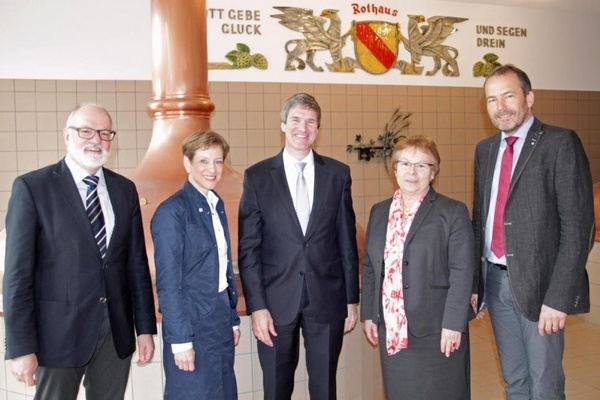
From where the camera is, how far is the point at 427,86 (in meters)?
6.65

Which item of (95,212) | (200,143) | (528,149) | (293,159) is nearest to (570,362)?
(528,149)

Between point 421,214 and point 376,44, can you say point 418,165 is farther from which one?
point 376,44

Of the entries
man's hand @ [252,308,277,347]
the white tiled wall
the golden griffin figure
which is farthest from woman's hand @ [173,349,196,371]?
the golden griffin figure

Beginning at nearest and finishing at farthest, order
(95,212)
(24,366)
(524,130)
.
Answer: (24,366), (95,212), (524,130)

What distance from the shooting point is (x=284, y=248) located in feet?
6.88

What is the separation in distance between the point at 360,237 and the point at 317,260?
1002 mm

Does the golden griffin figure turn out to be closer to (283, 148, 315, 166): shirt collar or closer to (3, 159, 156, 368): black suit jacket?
(283, 148, 315, 166): shirt collar

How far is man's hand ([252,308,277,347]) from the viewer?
2.06m

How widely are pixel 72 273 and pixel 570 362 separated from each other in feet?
11.7

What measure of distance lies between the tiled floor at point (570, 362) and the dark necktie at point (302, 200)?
198 centimetres

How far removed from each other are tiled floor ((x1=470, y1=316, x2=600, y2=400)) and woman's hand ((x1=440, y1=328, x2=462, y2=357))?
1.67m

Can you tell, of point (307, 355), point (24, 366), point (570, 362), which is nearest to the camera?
point (24, 366)

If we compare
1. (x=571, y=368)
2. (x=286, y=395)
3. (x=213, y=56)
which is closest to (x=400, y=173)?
(x=286, y=395)

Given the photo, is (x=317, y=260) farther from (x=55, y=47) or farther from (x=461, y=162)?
(x=461, y=162)
